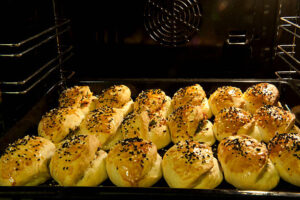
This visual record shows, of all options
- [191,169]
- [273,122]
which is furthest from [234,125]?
[191,169]

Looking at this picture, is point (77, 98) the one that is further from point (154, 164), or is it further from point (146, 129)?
point (154, 164)

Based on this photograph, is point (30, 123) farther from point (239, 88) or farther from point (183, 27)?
point (239, 88)

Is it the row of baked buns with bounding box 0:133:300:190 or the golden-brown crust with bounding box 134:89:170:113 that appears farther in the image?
the golden-brown crust with bounding box 134:89:170:113

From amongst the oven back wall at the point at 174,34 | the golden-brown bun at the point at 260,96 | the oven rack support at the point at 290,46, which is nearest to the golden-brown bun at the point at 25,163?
the oven back wall at the point at 174,34

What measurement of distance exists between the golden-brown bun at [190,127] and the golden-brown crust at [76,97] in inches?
34.3

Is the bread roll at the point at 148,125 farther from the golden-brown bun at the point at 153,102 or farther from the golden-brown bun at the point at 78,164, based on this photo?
the golden-brown bun at the point at 78,164

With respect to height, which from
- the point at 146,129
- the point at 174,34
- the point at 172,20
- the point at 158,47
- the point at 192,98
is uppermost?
the point at 172,20

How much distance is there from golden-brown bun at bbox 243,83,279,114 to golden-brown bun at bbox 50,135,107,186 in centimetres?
139

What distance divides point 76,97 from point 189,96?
1017 millimetres

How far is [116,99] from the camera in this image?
9.62ft

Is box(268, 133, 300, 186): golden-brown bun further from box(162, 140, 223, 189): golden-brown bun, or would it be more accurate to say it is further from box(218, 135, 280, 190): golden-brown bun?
box(162, 140, 223, 189): golden-brown bun

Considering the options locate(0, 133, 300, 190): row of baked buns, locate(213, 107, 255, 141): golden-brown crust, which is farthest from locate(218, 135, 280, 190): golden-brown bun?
locate(213, 107, 255, 141): golden-brown crust

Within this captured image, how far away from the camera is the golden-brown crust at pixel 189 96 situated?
9.34ft

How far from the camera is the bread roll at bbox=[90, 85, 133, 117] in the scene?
2.93 metres
